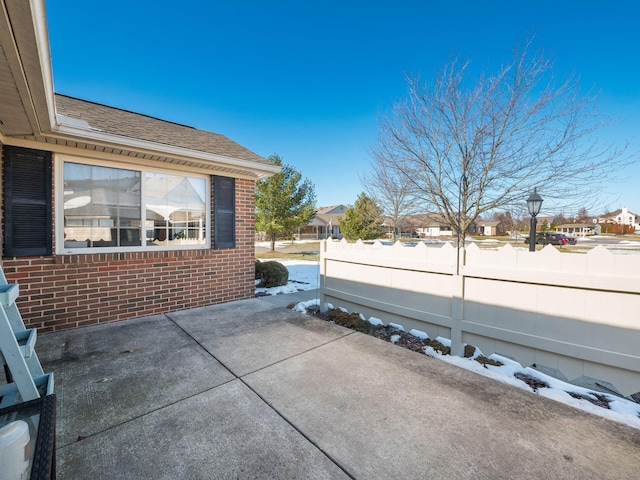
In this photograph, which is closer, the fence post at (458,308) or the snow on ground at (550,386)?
the snow on ground at (550,386)

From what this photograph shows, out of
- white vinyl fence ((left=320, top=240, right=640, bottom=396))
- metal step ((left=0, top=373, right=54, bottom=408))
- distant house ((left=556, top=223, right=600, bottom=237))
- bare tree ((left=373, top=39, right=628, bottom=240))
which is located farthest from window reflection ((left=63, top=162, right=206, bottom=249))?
distant house ((left=556, top=223, right=600, bottom=237))

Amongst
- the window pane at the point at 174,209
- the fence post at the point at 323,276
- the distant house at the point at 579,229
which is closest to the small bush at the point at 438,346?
the fence post at the point at 323,276

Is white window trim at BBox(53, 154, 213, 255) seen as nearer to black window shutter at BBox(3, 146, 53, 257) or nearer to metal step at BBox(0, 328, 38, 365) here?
black window shutter at BBox(3, 146, 53, 257)

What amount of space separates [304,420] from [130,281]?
3.80 m

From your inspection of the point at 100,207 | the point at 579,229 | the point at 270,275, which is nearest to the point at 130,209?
the point at 100,207

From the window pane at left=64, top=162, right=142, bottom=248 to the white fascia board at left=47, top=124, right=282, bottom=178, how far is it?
603mm

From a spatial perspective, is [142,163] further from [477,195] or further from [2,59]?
[477,195]

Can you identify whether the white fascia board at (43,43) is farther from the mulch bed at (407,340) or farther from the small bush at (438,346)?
the small bush at (438,346)

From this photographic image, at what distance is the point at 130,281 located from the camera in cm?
442

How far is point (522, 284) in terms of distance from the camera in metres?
2.83

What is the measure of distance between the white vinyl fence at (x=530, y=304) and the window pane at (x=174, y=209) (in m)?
3.41

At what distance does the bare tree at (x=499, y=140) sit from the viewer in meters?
6.38

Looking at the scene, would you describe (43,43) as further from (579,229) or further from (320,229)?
(579,229)

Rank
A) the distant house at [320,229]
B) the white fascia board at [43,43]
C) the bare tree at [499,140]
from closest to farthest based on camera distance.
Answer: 1. the white fascia board at [43,43]
2. the bare tree at [499,140]
3. the distant house at [320,229]
